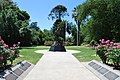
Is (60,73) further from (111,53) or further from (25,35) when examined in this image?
(25,35)

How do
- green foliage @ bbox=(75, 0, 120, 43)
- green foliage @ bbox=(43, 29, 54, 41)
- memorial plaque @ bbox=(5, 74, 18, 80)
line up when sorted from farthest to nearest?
green foliage @ bbox=(43, 29, 54, 41) → green foliage @ bbox=(75, 0, 120, 43) → memorial plaque @ bbox=(5, 74, 18, 80)

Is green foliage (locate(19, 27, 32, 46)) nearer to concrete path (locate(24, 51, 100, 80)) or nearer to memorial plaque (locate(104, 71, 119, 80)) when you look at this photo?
concrete path (locate(24, 51, 100, 80))

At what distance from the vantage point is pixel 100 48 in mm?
12516

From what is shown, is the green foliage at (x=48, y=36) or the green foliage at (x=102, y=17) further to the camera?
the green foliage at (x=48, y=36)

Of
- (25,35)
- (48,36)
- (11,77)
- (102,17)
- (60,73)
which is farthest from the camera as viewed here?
(48,36)

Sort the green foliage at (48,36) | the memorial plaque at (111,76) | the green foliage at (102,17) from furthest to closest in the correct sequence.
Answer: the green foliage at (48,36)
the green foliage at (102,17)
the memorial plaque at (111,76)

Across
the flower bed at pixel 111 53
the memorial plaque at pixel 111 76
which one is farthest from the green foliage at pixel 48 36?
the memorial plaque at pixel 111 76

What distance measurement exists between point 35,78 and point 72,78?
51.9 inches

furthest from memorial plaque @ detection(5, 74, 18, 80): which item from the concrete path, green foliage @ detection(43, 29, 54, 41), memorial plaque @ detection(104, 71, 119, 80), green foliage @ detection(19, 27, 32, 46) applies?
green foliage @ detection(43, 29, 54, 41)

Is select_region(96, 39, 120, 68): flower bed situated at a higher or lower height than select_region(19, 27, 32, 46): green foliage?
lower

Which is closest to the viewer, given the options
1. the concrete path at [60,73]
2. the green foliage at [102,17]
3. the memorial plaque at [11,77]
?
the memorial plaque at [11,77]

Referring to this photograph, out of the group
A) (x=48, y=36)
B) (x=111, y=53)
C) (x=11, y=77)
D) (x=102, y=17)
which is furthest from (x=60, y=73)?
(x=48, y=36)

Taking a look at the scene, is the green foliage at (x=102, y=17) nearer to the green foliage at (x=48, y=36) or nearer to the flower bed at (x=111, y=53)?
the green foliage at (x=48, y=36)

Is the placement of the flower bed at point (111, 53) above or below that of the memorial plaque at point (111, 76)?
above
